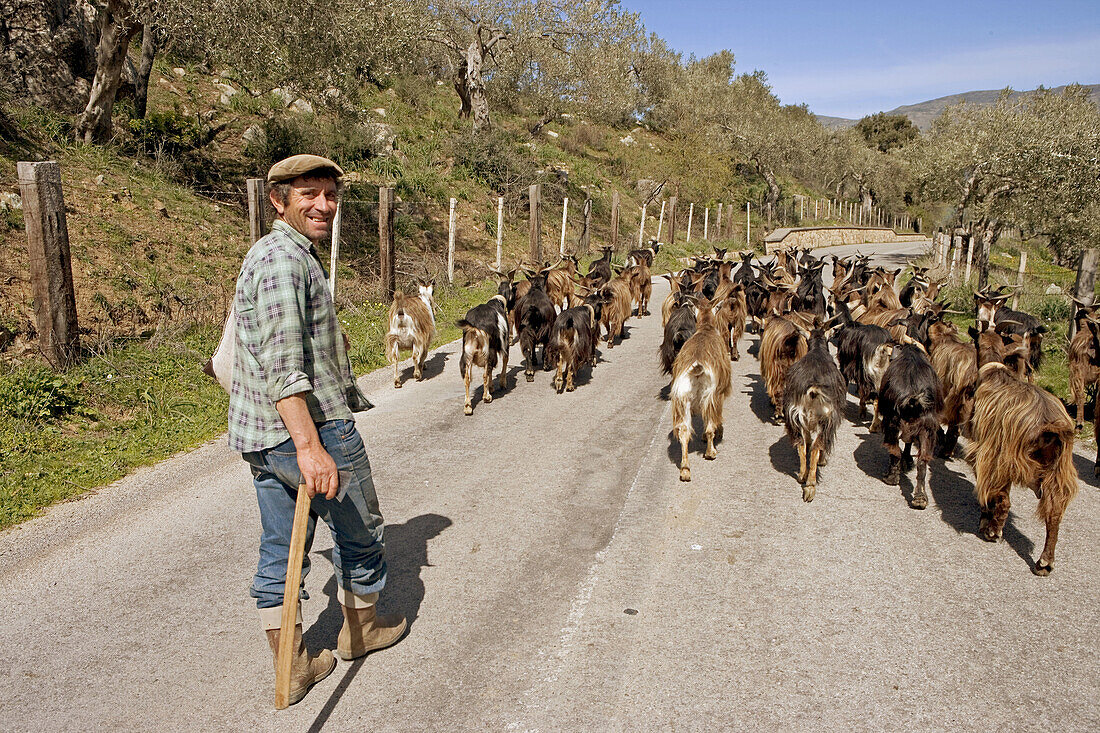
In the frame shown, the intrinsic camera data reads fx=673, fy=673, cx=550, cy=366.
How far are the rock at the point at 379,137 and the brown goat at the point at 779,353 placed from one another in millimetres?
15921

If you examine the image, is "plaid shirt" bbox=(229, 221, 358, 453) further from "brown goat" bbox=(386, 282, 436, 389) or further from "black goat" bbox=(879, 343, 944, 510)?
"brown goat" bbox=(386, 282, 436, 389)

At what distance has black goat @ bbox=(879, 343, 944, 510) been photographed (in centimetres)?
589

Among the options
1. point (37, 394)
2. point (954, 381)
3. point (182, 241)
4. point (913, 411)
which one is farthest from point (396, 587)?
point (182, 241)

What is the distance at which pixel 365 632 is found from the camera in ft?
11.4

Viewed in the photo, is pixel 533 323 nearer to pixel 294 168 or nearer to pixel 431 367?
pixel 431 367

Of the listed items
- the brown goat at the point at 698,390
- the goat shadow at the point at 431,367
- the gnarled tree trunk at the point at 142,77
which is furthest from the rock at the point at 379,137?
the brown goat at the point at 698,390

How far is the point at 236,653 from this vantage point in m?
3.53

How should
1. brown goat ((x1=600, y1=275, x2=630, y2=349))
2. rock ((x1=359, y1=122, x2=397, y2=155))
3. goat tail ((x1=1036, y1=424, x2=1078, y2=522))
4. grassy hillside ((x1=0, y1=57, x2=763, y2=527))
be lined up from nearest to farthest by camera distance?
goat tail ((x1=1036, y1=424, x2=1078, y2=522))
grassy hillside ((x1=0, y1=57, x2=763, y2=527))
brown goat ((x1=600, y1=275, x2=630, y2=349))
rock ((x1=359, y1=122, x2=397, y2=155))

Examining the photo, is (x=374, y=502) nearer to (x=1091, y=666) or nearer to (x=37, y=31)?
(x=1091, y=666)

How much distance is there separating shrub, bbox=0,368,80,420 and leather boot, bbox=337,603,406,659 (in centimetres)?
476

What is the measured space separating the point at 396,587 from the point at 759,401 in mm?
6101

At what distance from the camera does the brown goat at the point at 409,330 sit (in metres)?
9.02

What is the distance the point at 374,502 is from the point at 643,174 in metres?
35.4

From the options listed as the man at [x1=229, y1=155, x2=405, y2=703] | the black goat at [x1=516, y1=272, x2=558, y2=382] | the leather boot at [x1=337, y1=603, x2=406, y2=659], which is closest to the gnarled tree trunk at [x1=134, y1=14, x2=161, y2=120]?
the black goat at [x1=516, y1=272, x2=558, y2=382]
